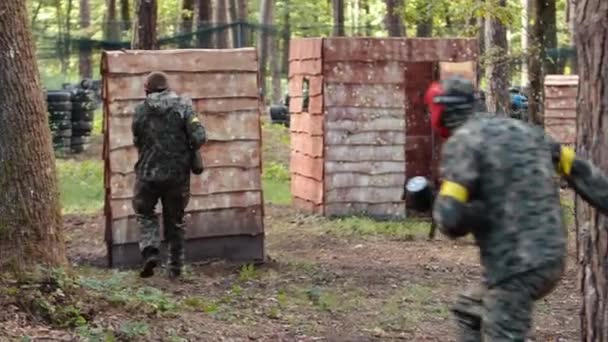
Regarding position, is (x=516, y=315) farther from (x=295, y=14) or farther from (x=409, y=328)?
(x=295, y=14)

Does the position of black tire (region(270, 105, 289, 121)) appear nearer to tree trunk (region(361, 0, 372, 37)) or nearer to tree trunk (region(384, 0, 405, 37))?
tree trunk (region(384, 0, 405, 37))

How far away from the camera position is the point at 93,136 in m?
28.2

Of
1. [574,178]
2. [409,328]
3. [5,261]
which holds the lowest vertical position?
[409,328]

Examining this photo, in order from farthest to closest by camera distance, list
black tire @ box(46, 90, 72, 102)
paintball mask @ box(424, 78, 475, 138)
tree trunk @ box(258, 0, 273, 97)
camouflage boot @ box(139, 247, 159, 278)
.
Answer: tree trunk @ box(258, 0, 273, 97)
black tire @ box(46, 90, 72, 102)
camouflage boot @ box(139, 247, 159, 278)
paintball mask @ box(424, 78, 475, 138)

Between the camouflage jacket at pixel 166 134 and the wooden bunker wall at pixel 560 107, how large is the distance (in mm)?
11965

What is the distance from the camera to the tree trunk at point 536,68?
18438 mm

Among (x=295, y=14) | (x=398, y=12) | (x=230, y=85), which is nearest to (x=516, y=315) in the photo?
(x=230, y=85)

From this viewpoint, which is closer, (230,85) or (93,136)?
(230,85)

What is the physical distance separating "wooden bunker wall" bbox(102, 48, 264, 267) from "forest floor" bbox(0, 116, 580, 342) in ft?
1.02

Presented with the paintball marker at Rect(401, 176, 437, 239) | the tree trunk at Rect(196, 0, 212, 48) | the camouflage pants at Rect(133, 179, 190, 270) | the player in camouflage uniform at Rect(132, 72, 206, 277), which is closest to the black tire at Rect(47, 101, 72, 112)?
the tree trunk at Rect(196, 0, 212, 48)

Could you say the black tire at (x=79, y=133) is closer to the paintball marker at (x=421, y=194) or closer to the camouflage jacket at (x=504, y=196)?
the paintball marker at (x=421, y=194)

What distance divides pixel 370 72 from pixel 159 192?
6039 mm

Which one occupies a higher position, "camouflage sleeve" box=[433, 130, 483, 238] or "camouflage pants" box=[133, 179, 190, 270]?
"camouflage sleeve" box=[433, 130, 483, 238]

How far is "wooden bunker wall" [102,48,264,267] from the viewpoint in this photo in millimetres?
11430
